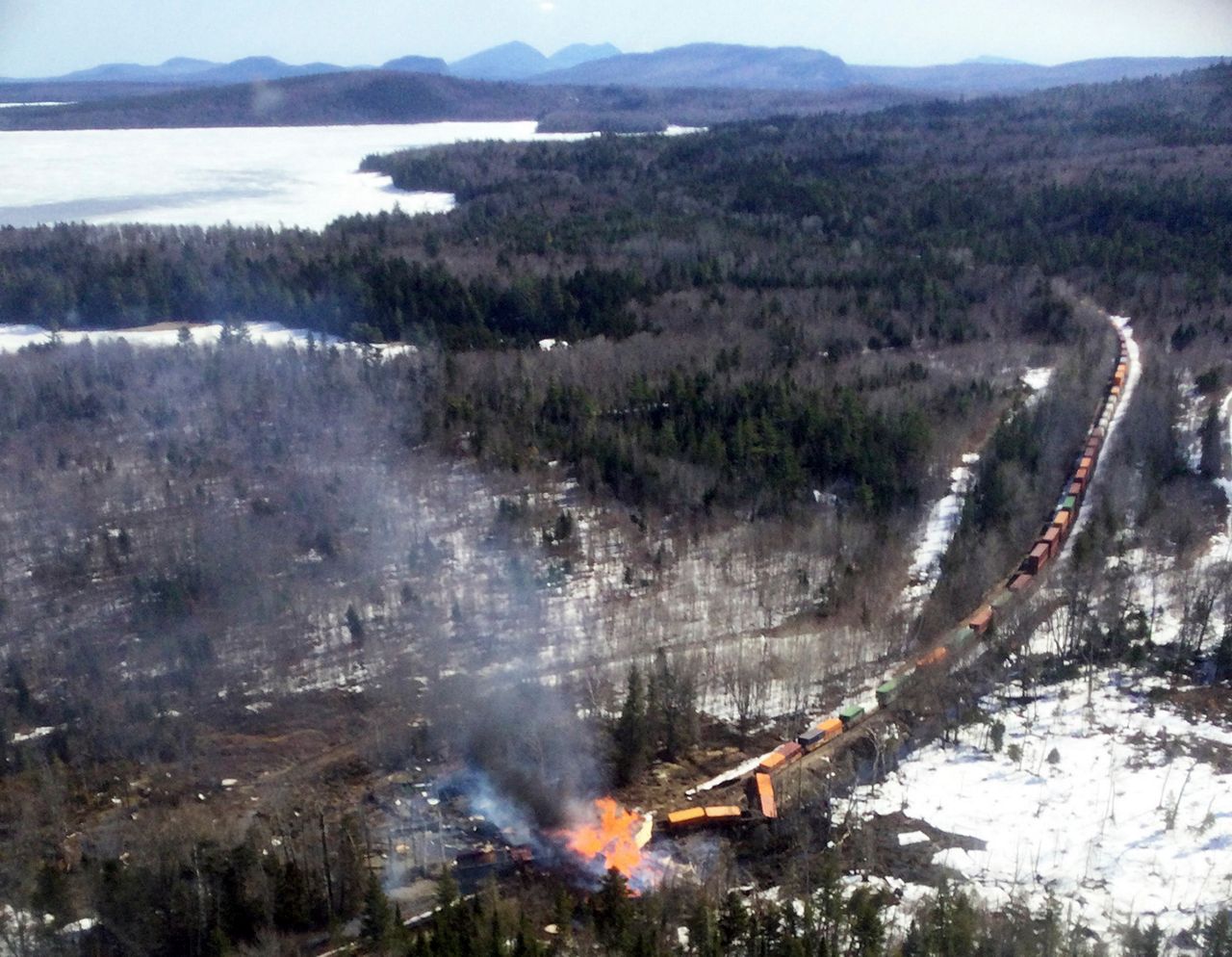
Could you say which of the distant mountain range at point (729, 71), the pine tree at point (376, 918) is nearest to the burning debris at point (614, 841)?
the pine tree at point (376, 918)

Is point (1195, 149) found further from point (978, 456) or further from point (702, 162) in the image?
point (978, 456)

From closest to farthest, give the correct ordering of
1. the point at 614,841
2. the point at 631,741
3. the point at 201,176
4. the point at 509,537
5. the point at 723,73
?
the point at 614,841 → the point at 631,741 → the point at 509,537 → the point at 201,176 → the point at 723,73

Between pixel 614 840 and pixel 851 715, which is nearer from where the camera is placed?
pixel 614 840

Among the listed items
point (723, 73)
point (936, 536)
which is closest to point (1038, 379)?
point (936, 536)

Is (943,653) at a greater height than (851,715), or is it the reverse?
(943,653)

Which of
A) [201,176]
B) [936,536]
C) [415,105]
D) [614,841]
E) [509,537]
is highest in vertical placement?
[415,105]

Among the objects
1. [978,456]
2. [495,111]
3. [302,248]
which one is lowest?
[978,456]

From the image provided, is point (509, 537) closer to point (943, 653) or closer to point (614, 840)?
point (943, 653)

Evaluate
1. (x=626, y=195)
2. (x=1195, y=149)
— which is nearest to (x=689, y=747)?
(x=626, y=195)
